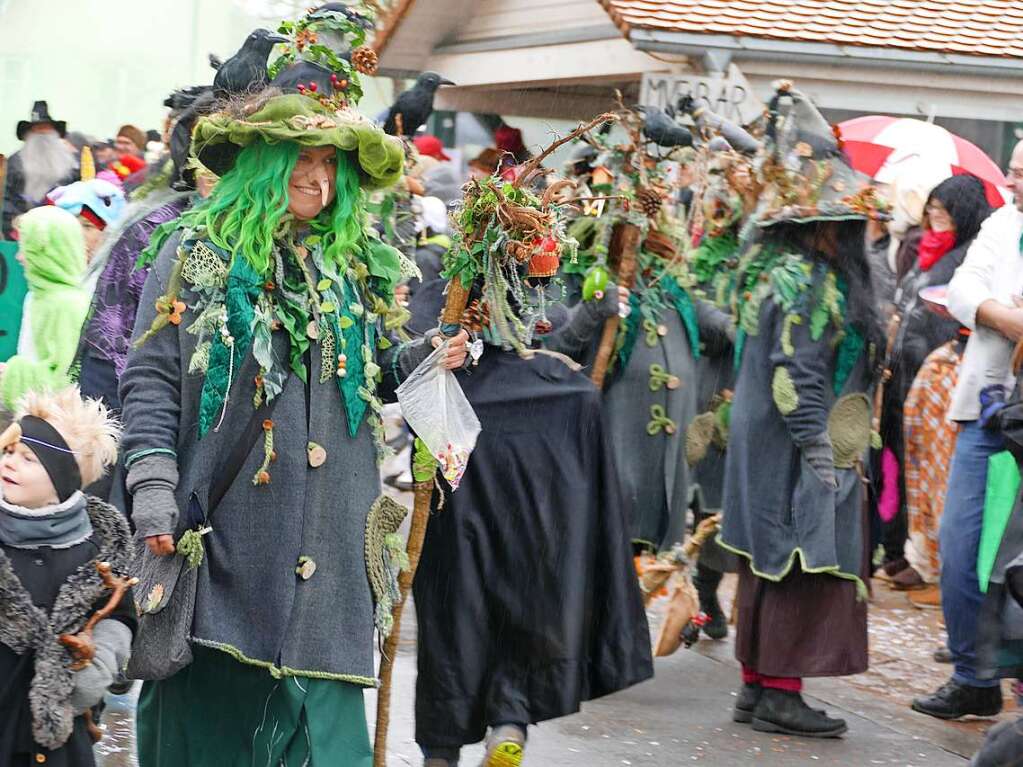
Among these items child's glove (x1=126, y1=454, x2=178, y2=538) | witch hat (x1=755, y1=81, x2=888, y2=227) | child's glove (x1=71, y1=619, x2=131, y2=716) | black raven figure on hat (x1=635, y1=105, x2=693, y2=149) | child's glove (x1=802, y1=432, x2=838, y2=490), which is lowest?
child's glove (x1=71, y1=619, x2=131, y2=716)

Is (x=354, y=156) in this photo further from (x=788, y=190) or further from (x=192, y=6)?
(x=192, y=6)

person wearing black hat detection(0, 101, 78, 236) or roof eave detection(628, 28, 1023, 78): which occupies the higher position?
roof eave detection(628, 28, 1023, 78)

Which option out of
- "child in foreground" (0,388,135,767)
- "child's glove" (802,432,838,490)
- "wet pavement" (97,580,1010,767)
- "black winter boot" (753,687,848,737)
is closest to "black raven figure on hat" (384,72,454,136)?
"wet pavement" (97,580,1010,767)

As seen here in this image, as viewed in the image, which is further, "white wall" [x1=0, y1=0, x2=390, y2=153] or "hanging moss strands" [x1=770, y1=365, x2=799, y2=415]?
"white wall" [x1=0, y1=0, x2=390, y2=153]

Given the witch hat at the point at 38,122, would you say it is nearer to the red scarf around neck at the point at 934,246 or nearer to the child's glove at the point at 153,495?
the red scarf around neck at the point at 934,246

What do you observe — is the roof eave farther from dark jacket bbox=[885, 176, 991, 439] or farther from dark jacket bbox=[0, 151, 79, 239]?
dark jacket bbox=[0, 151, 79, 239]

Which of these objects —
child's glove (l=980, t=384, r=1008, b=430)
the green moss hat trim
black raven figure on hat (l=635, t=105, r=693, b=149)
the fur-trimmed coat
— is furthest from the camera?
black raven figure on hat (l=635, t=105, r=693, b=149)

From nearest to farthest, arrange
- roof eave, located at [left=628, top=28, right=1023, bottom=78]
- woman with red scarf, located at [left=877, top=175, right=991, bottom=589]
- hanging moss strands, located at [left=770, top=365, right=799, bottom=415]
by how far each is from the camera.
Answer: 1. hanging moss strands, located at [left=770, top=365, right=799, bottom=415]
2. woman with red scarf, located at [left=877, top=175, right=991, bottom=589]
3. roof eave, located at [left=628, top=28, right=1023, bottom=78]

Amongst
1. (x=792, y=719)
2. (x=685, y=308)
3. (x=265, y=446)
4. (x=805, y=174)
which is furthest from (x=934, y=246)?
(x=265, y=446)

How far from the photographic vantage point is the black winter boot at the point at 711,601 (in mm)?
7863

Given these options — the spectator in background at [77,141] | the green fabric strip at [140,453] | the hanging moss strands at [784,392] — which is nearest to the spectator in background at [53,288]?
the green fabric strip at [140,453]

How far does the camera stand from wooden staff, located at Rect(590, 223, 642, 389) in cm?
728

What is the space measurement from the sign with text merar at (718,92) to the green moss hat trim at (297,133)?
786 cm

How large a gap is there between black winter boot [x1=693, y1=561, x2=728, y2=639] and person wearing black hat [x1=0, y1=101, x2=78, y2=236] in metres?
4.68
